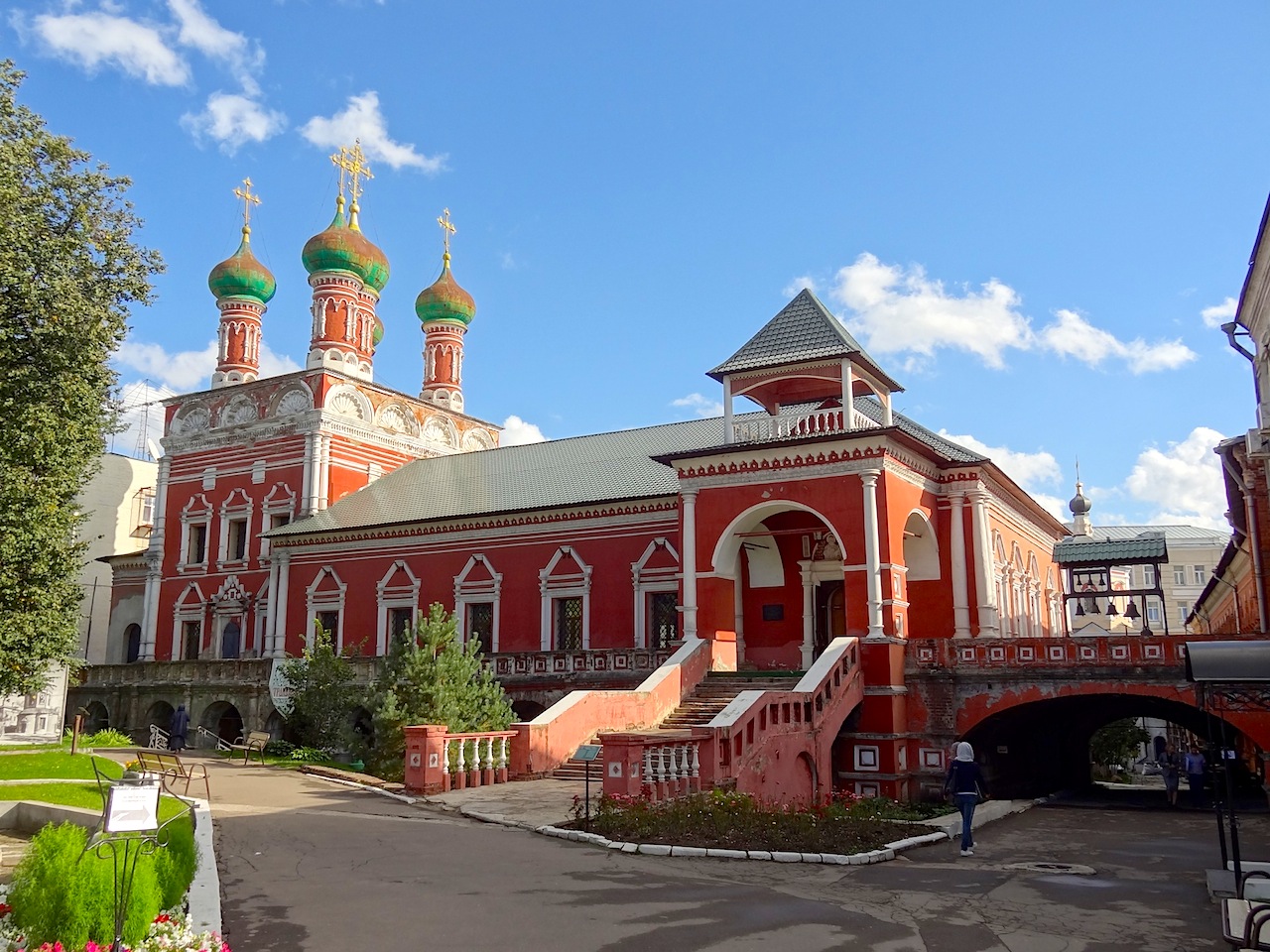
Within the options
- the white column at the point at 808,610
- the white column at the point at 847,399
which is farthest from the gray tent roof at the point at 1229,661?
the white column at the point at 808,610

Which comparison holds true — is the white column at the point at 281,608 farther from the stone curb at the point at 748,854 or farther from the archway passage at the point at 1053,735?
the stone curb at the point at 748,854

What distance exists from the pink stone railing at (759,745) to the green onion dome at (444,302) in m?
26.2

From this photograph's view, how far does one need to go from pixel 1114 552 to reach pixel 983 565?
12.0 feet

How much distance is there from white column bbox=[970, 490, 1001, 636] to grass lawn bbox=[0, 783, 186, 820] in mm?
14874

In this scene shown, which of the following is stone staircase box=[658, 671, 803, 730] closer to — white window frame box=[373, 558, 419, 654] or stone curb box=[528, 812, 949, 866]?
stone curb box=[528, 812, 949, 866]

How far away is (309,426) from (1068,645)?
23.9 m

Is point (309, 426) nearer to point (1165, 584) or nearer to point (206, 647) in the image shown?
point (206, 647)

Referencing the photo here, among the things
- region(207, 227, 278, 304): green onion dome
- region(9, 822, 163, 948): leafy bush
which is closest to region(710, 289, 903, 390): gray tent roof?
region(9, 822, 163, 948): leafy bush

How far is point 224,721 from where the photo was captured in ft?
101

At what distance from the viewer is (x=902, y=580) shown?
20.1 m

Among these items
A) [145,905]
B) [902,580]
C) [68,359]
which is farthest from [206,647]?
[145,905]

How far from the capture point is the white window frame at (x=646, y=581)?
84.8 feet

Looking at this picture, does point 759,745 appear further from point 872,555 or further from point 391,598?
point 391,598

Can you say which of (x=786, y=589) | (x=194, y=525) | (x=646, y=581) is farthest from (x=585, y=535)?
(x=194, y=525)
